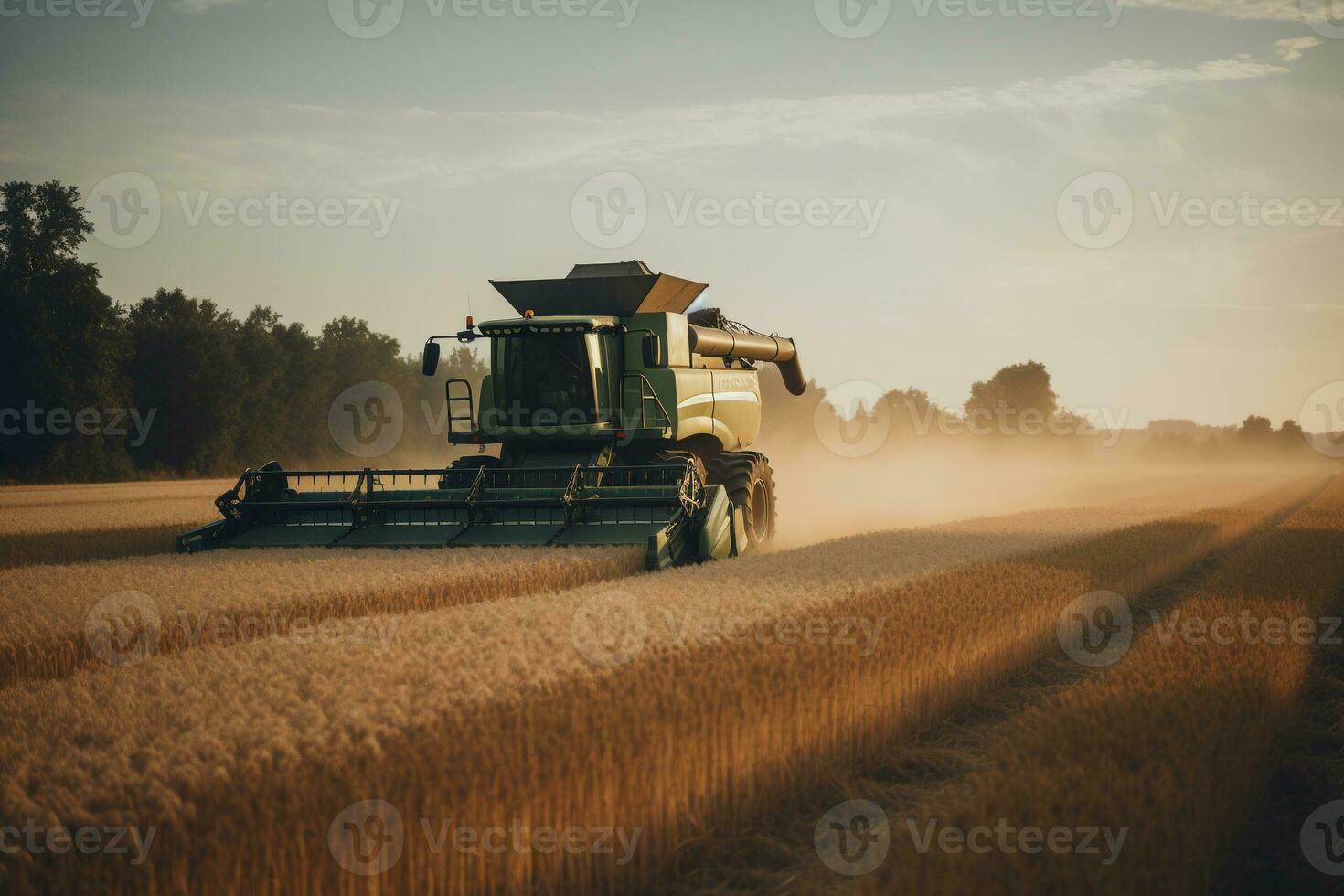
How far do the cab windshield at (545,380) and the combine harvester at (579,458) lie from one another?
16 mm

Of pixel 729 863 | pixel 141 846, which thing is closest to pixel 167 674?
pixel 141 846

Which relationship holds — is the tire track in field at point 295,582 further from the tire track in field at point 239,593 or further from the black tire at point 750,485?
the black tire at point 750,485

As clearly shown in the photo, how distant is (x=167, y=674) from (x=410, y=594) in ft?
9.98

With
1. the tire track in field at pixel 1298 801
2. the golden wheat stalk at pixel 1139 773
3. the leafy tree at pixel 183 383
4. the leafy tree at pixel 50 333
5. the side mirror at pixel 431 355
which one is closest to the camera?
the golden wheat stalk at pixel 1139 773

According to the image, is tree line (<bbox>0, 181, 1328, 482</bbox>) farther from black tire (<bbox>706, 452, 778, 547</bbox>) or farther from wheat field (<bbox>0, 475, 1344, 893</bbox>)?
wheat field (<bbox>0, 475, 1344, 893</bbox>)

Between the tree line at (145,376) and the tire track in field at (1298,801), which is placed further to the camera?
the tree line at (145,376)

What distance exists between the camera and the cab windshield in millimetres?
12008

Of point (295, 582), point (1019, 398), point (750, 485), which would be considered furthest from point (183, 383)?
point (1019, 398)

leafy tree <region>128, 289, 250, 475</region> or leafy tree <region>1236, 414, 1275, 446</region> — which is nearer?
leafy tree <region>128, 289, 250, 475</region>

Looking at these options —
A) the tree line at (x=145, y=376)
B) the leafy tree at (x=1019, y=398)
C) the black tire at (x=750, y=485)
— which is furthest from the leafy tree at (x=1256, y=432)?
the black tire at (x=750, y=485)

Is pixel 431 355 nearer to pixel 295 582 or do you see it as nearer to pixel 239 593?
pixel 295 582

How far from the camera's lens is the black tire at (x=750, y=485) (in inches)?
506

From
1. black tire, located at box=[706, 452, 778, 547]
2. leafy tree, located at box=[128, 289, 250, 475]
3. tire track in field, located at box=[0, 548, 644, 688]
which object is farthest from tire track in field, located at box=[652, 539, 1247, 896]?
leafy tree, located at box=[128, 289, 250, 475]

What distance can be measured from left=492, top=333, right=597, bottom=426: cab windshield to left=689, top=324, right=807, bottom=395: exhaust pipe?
1984 millimetres
